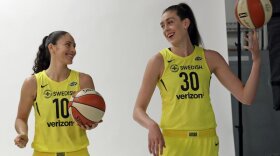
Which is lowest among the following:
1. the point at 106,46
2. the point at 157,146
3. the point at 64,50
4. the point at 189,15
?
the point at 157,146

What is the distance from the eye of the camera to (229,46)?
387 centimetres

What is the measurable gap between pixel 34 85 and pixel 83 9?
1777mm

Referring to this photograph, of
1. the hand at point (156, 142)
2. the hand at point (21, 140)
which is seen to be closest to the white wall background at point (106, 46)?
the hand at point (21, 140)

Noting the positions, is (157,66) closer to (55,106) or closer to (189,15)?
(189,15)

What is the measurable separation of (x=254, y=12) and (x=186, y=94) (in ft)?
2.02

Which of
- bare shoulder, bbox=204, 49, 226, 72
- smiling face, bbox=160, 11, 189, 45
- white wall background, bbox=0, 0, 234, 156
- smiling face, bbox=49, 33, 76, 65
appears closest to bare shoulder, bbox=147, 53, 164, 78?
smiling face, bbox=160, 11, 189, 45

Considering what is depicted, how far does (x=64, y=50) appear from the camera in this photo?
7.39 ft

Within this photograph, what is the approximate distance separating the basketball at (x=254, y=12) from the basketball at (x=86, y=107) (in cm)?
91

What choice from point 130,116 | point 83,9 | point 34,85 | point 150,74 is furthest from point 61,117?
point 83,9

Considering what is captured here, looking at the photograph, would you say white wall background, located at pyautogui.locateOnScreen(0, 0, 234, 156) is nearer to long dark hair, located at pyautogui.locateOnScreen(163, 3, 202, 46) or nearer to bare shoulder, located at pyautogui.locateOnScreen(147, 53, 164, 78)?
long dark hair, located at pyautogui.locateOnScreen(163, 3, 202, 46)

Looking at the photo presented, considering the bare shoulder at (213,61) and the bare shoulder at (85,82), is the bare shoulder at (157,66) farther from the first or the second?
the bare shoulder at (85,82)

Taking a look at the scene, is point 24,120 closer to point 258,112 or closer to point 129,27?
point 129,27

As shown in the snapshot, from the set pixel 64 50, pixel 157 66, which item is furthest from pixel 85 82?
pixel 157 66

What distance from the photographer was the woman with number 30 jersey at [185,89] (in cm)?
197
